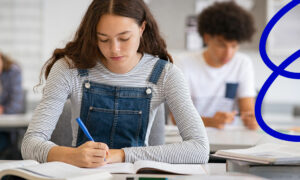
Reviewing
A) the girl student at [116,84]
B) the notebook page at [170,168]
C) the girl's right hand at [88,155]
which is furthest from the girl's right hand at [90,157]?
the girl student at [116,84]

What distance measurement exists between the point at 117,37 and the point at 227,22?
1413mm

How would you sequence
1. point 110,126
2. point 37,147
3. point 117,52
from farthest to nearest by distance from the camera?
point 110,126 → point 117,52 → point 37,147

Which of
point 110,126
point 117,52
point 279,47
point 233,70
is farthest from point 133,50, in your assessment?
point 279,47

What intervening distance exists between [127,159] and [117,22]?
47 centimetres

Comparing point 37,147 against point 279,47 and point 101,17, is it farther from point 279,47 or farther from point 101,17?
point 279,47

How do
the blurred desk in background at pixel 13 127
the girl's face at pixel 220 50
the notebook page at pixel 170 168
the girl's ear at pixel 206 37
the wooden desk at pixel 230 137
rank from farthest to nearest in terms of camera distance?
the blurred desk in background at pixel 13 127, the girl's ear at pixel 206 37, the girl's face at pixel 220 50, the wooden desk at pixel 230 137, the notebook page at pixel 170 168

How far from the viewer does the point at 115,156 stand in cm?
132

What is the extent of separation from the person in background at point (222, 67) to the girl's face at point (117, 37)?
3.92 feet

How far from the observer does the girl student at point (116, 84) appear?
151cm

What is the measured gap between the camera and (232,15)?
112 inches

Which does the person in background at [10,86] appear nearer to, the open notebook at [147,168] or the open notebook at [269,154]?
the open notebook at [147,168]

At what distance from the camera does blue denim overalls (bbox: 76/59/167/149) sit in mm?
1624

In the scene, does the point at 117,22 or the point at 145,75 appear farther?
the point at 145,75

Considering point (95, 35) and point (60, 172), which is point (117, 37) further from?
point (60, 172)
